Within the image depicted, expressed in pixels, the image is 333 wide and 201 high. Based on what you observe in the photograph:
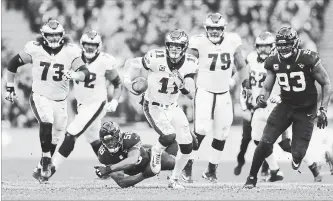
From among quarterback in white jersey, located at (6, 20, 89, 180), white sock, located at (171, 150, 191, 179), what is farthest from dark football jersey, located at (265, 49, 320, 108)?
quarterback in white jersey, located at (6, 20, 89, 180)

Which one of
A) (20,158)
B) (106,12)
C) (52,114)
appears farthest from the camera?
(106,12)

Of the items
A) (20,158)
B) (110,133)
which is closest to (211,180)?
(110,133)

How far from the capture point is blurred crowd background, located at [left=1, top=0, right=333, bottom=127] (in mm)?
16172

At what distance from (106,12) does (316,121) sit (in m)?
7.72

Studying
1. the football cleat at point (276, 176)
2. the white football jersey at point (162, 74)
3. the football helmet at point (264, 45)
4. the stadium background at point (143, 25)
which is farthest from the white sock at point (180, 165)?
the stadium background at point (143, 25)

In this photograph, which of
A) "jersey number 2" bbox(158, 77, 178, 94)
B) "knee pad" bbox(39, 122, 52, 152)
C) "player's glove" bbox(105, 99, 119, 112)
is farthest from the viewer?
"knee pad" bbox(39, 122, 52, 152)

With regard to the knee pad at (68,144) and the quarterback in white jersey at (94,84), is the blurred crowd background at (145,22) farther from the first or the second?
the knee pad at (68,144)

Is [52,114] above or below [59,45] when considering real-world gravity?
below

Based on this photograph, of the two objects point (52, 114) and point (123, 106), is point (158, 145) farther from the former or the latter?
point (123, 106)

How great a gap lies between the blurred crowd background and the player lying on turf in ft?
20.9

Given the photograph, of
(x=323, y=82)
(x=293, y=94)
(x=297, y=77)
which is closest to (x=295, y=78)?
(x=297, y=77)

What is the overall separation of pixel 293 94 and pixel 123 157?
6.30 feet

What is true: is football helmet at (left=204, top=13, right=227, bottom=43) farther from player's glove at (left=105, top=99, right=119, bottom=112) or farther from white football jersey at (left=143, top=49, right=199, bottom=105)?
player's glove at (left=105, top=99, right=119, bottom=112)

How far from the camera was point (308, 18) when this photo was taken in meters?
16.6
